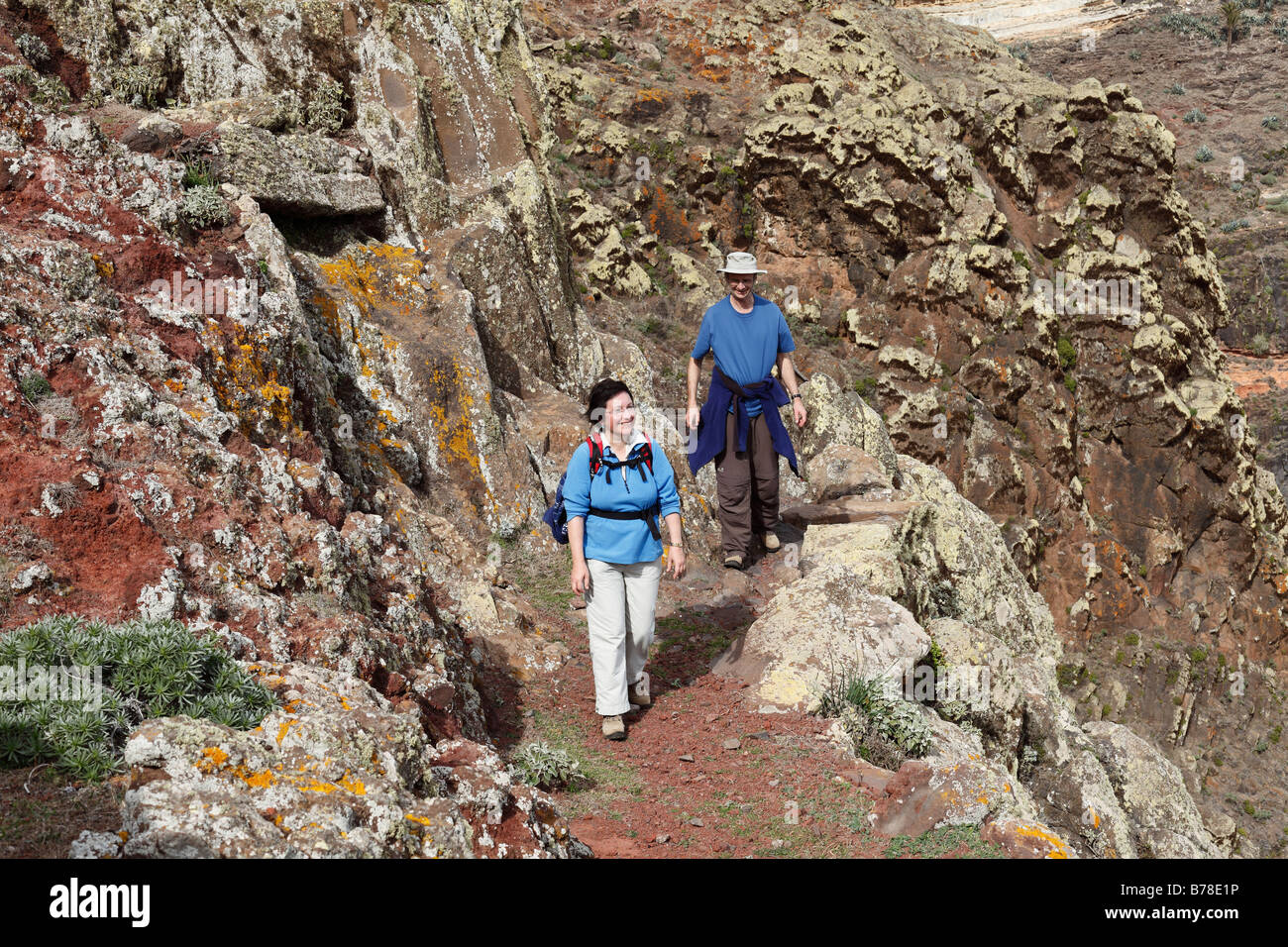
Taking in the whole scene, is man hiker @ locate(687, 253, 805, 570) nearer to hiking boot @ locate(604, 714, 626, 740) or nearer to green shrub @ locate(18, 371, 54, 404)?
hiking boot @ locate(604, 714, 626, 740)

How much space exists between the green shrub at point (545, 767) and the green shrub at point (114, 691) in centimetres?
148

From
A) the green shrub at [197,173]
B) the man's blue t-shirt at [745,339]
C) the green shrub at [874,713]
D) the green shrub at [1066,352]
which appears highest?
the green shrub at [197,173]

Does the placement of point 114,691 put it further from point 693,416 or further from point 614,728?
point 693,416

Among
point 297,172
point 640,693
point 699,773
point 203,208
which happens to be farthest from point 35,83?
point 699,773

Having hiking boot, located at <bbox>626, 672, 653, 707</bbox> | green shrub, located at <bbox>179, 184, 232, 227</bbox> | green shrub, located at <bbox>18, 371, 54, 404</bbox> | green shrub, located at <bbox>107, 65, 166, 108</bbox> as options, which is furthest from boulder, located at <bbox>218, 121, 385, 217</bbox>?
hiking boot, located at <bbox>626, 672, 653, 707</bbox>

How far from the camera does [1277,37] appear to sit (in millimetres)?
41500

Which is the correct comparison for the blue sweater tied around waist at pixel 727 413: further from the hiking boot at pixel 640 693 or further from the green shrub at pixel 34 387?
the green shrub at pixel 34 387

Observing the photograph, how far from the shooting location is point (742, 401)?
7000 millimetres

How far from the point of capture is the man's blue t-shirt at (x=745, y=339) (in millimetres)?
6812

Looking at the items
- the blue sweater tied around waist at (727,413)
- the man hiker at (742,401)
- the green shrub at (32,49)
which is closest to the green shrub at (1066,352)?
the man hiker at (742,401)

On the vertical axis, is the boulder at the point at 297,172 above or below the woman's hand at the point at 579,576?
above

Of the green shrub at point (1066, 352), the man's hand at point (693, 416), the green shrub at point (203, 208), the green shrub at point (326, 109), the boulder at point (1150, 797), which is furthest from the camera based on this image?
the green shrub at point (1066, 352)

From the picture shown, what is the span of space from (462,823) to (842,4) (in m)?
20.8

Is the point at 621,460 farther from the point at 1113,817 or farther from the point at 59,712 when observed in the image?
the point at 1113,817
